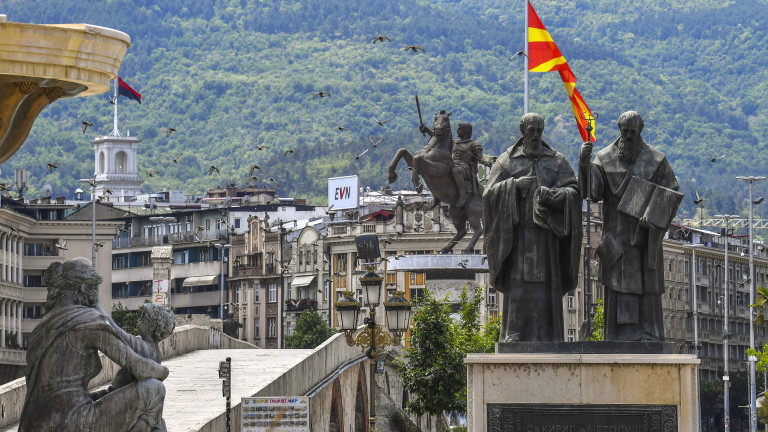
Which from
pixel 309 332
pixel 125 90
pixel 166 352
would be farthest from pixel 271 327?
pixel 166 352

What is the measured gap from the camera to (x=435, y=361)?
197ft

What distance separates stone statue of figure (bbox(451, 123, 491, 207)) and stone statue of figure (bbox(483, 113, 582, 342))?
3422 centimetres

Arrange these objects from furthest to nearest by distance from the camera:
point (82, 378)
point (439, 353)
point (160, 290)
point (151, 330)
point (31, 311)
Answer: point (31, 311) < point (160, 290) < point (439, 353) < point (151, 330) < point (82, 378)

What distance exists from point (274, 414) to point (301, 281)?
113m

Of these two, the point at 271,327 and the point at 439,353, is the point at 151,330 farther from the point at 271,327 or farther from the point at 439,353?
the point at 271,327

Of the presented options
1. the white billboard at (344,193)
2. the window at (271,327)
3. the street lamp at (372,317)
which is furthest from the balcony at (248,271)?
the street lamp at (372,317)

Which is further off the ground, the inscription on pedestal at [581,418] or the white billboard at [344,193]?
the white billboard at [344,193]

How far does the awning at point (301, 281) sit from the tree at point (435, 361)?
291ft

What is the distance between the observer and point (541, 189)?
79.5 feet

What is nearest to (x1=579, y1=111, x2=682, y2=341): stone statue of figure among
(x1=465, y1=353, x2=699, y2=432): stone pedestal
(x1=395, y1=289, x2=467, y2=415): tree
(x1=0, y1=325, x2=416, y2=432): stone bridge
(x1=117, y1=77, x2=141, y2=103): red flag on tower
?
(x1=465, y1=353, x2=699, y2=432): stone pedestal

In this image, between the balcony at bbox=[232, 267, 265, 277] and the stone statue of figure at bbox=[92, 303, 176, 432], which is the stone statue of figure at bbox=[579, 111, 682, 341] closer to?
the stone statue of figure at bbox=[92, 303, 176, 432]

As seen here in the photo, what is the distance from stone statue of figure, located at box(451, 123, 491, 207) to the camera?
59.3m

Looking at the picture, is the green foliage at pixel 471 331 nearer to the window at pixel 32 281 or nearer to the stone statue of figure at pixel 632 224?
the stone statue of figure at pixel 632 224

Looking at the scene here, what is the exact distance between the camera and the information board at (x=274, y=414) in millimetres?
37125
